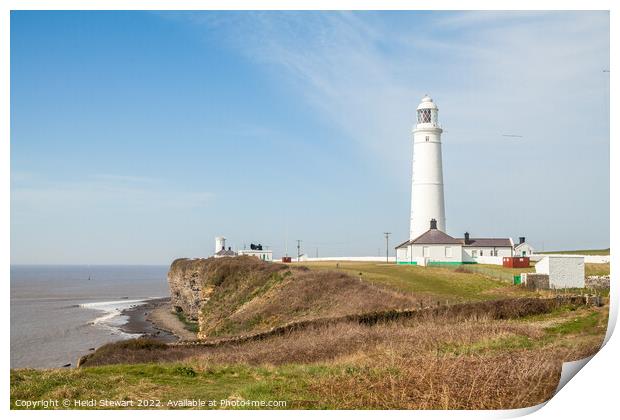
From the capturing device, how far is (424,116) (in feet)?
156

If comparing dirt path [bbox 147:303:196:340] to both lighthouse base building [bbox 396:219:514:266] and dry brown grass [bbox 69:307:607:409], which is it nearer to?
lighthouse base building [bbox 396:219:514:266]

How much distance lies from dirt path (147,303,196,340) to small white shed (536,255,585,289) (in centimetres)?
2331

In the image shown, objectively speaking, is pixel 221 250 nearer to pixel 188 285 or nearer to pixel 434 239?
pixel 188 285

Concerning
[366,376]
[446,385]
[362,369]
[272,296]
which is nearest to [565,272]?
[272,296]

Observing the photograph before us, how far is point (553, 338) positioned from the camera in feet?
53.3

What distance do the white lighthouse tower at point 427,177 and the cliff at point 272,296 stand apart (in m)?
14.1

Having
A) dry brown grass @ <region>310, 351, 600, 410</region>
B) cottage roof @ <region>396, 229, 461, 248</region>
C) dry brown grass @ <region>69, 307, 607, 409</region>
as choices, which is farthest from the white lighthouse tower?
dry brown grass @ <region>310, 351, 600, 410</region>

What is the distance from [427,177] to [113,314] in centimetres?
3440

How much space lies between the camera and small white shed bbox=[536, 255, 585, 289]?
28.4 m

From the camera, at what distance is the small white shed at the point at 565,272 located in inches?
1120
